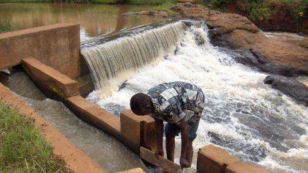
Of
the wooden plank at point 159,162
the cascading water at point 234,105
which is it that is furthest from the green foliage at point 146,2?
the wooden plank at point 159,162

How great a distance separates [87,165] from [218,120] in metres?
4.72

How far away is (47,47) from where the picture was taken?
28.3 feet

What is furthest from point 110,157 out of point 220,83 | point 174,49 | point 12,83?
point 174,49

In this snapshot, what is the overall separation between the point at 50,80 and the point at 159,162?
3349 millimetres

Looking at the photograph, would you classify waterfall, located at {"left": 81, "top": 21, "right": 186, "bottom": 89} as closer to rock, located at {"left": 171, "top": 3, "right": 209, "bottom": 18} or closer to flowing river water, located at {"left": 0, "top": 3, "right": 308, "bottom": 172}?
flowing river water, located at {"left": 0, "top": 3, "right": 308, "bottom": 172}

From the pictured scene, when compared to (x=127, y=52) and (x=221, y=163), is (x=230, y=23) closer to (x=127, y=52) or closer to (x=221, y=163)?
(x=127, y=52)

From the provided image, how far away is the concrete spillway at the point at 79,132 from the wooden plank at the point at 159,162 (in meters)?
0.20

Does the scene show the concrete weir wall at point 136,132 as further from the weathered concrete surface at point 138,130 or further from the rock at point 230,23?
the rock at point 230,23

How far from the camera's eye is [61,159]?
154 inches

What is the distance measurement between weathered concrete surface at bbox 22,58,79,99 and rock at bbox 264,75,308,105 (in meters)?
5.75

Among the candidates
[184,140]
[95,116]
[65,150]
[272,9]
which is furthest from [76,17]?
[184,140]

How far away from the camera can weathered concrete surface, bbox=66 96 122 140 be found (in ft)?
20.0

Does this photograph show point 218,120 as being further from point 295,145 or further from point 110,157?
point 110,157

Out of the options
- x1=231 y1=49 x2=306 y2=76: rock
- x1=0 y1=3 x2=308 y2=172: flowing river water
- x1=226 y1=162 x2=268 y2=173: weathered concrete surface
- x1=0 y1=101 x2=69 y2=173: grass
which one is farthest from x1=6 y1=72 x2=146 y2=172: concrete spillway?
x1=231 y1=49 x2=306 y2=76: rock
